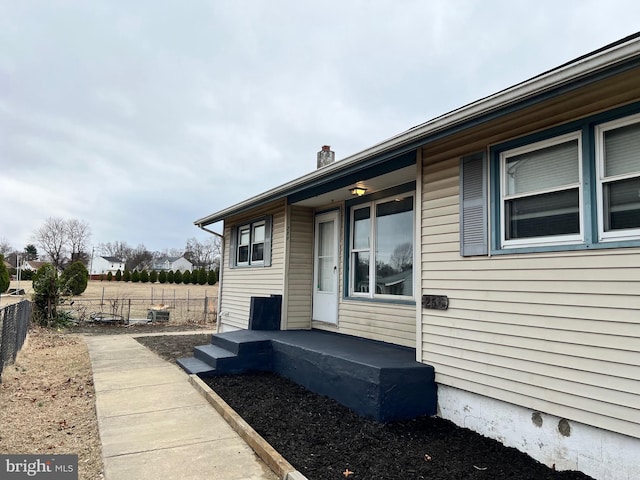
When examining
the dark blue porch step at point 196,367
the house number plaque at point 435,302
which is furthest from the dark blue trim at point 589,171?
the dark blue porch step at point 196,367

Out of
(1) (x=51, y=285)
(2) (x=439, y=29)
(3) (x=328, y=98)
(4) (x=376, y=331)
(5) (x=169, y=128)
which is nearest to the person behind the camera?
(4) (x=376, y=331)

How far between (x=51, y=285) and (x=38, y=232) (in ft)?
177

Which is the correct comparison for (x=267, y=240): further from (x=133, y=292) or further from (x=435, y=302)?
(x=133, y=292)

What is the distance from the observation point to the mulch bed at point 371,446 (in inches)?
113

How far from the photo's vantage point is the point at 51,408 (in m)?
4.42

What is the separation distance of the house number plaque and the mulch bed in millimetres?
1088

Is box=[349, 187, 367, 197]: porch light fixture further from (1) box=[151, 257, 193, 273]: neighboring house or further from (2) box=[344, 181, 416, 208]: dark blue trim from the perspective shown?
(1) box=[151, 257, 193, 273]: neighboring house

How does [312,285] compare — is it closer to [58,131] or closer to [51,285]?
[51,285]

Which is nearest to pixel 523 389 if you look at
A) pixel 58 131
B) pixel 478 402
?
pixel 478 402

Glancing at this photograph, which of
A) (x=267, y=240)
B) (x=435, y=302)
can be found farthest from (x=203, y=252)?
(x=435, y=302)

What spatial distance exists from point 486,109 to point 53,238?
6506cm

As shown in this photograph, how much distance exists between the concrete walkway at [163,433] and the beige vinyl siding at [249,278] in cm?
237

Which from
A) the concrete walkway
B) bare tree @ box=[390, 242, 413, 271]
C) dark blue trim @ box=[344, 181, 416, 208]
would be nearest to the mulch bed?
the concrete walkway

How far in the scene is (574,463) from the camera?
2.84 meters
